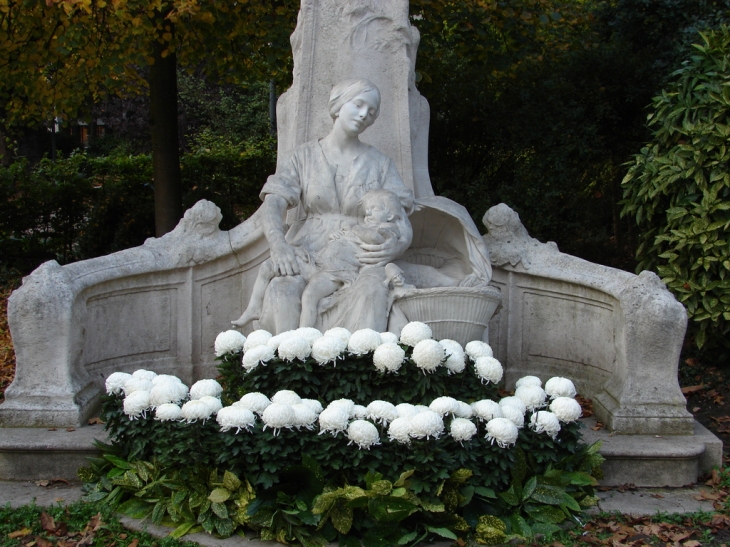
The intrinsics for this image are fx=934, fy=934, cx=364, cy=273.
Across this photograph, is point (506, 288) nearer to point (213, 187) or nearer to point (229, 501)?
point (229, 501)

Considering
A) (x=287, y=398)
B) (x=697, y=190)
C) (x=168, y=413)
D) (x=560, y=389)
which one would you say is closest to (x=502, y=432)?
(x=560, y=389)

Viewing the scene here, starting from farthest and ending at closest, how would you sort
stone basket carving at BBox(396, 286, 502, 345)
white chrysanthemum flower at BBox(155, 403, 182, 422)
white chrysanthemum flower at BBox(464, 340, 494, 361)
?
1. stone basket carving at BBox(396, 286, 502, 345)
2. white chrysanthemum flower at BBox(464, 340, 494, 361)
3. white chrysanthemum flower at BBox(155, 403, 182, 422)

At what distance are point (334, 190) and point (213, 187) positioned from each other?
18.5ft

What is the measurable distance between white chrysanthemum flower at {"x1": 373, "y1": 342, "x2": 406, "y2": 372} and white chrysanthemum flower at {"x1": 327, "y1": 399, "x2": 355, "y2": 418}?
25 centimetres

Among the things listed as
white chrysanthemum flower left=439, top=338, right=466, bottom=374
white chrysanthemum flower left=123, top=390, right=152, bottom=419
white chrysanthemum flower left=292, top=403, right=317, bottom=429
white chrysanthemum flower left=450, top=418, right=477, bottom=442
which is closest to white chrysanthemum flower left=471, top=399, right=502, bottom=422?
white chrysanthemum flower left=450, top=418, right=477, bottom=442

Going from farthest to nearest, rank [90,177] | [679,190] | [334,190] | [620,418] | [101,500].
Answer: [90,177] < [679,190] < [334,190] < [620,418] < [101,500]

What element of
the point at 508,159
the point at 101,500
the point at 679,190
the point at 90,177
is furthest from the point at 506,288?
the point at 90,177

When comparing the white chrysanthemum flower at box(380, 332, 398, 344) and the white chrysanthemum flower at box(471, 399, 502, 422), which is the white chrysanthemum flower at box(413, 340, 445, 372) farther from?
the white chrysanthemum flower at box(471, 399, 502, 422)

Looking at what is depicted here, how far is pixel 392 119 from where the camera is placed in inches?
234

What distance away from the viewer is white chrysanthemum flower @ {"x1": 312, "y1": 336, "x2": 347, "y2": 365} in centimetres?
420

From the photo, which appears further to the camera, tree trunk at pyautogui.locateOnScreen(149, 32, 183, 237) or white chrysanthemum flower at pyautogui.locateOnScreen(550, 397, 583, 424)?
tree trunk at pyautogui.locateOnScreen(149, 32, 183, 237)

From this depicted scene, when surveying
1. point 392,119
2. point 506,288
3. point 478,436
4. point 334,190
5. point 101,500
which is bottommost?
point 101,500

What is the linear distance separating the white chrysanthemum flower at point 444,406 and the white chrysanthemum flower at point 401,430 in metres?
0.17

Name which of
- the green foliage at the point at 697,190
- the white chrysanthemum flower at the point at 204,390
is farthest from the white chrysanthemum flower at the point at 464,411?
the green foliage at the point at 697,190
